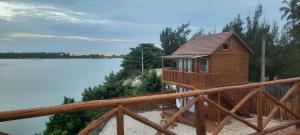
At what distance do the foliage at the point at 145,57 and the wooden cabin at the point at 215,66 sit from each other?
17.3 metres

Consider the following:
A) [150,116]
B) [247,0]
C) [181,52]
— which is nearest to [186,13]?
[247,0]

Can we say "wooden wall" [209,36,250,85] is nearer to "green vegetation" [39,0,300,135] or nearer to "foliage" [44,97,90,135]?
"green vegetation" [39,0,300,135]

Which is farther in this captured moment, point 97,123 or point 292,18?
point 292,18

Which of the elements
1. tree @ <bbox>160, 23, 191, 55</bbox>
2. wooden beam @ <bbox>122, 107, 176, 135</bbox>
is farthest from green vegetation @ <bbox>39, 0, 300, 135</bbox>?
wooden beam @ <bbox>122, 107, 176, 135</bbox>

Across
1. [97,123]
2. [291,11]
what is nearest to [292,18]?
[291,11]

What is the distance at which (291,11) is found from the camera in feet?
76.2

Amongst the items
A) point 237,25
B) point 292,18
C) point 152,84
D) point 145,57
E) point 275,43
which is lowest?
point 152,84

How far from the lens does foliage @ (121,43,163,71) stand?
35.1 m

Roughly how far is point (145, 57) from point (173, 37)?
14.1 ft

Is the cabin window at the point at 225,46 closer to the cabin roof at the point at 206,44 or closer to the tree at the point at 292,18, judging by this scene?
the cabin roof at the point at 206,44

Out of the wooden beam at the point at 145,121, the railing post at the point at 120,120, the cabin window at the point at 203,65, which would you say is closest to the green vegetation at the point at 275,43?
the cabin window at the point at 203,65

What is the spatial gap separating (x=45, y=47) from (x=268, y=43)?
91.0 feet

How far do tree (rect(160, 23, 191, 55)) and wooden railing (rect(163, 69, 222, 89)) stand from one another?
17.8 m

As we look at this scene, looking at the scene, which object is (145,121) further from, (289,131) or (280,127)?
(289,131)
